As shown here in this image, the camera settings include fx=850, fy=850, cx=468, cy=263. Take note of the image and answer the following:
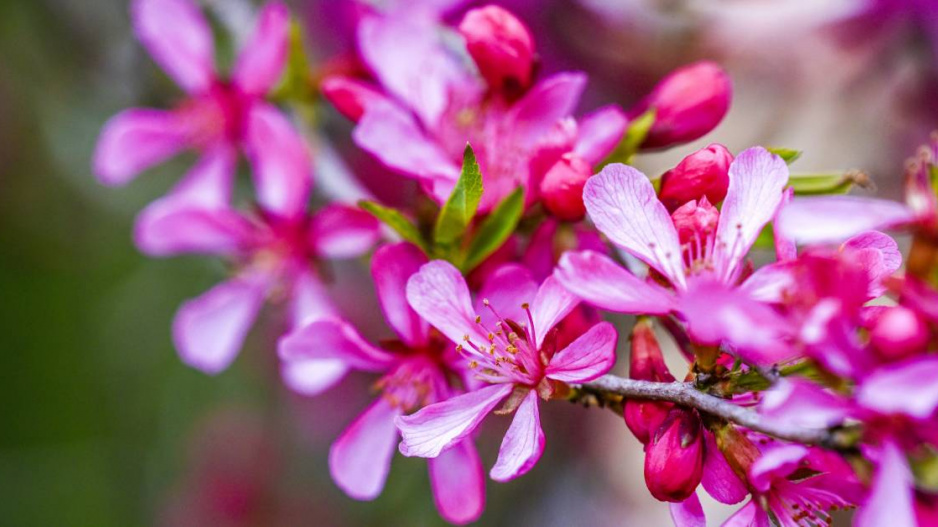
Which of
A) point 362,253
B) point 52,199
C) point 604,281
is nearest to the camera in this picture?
point 604,281

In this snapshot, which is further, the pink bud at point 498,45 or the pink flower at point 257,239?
the pink flower at point 257,239

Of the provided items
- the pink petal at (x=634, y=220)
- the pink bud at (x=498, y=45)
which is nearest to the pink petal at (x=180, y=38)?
the pink bud at (x=498, y=45)

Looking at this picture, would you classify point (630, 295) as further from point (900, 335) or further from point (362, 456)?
point (362, 456)

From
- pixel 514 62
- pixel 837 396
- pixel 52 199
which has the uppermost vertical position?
pixel 514 62

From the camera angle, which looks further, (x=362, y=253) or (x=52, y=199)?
(x=52, y=199)

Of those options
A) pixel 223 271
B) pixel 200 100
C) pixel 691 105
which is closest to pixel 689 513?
pixel 691 105

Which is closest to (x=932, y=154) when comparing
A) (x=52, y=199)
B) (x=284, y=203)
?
(x=284, y=203)

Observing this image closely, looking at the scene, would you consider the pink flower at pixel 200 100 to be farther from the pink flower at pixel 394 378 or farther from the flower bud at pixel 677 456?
the flower bud at pixel 677 456

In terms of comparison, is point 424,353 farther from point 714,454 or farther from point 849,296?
point 849,296
